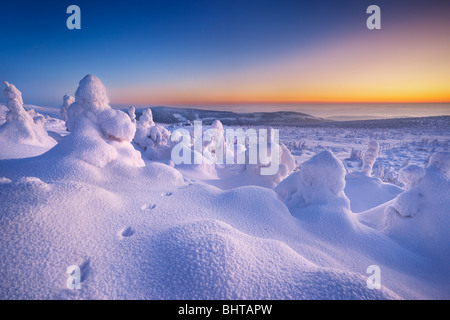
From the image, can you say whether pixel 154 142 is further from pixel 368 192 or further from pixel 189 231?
pixel 368 192

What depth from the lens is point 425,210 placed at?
4422mm

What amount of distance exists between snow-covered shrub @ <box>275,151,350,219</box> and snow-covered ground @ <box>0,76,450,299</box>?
0.10ft

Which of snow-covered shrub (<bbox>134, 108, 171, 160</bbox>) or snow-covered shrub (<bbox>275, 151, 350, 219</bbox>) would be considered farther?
snow-covered shrub (<bbox>134, 108, 171, 160</bbox>)

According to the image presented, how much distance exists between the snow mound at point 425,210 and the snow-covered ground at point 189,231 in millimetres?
21

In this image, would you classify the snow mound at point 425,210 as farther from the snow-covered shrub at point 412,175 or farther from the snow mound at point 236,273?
the snow mound at point 236,273

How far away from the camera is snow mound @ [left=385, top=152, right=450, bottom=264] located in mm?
4141

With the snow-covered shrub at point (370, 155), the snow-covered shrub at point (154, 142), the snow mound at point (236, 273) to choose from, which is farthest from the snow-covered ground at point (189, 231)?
the snow-covered shrub at point (154, 142)

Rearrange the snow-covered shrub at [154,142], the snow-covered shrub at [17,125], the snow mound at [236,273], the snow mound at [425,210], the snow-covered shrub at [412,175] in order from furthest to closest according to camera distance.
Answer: the snow-covered shrub at [154,142] → the snow-covered shrub at [17,125] → the snow-covered shrub at [412,175] → the snow mound at [425,210] → the snow mound at [236,273]

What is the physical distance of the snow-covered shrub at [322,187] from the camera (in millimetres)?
5195

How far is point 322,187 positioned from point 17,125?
14.4 metres

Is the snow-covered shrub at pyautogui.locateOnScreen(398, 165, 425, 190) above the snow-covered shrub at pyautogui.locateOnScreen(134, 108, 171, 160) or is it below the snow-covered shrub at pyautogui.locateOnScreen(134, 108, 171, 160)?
below

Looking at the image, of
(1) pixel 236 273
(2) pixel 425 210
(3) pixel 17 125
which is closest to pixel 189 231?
(1) pixel 236 273

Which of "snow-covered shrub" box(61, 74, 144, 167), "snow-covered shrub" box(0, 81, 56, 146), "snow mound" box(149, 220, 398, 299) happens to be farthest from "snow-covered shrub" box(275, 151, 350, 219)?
"snow-covered shrub" box(0, 81, 56, 146)

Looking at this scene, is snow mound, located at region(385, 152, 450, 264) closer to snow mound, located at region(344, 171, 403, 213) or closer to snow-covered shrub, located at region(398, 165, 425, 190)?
snow-covered shrub, located at region(398, 165, 425, 190)
